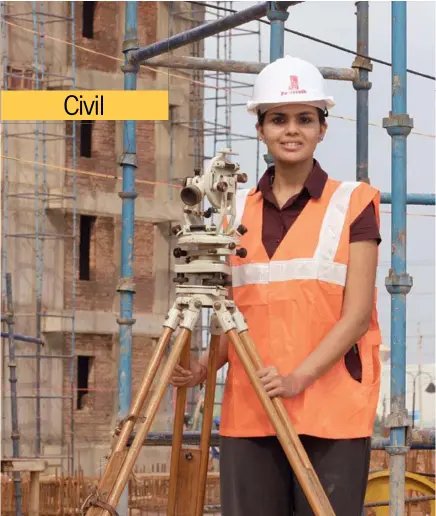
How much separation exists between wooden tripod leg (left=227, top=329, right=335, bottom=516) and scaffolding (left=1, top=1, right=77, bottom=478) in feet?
83.4

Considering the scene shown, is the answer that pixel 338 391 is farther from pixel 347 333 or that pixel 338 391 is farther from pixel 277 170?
pixel 277 170

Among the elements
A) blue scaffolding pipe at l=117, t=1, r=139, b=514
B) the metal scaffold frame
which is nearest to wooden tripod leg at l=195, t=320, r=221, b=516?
the metal scaffold frame

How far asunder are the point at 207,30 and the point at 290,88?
3.80 metres

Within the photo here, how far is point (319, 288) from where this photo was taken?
4.15m

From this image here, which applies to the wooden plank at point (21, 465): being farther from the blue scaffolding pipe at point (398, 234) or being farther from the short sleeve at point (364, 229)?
the short sleeve at point (364, 229)

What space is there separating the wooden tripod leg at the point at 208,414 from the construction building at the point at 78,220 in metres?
24.0

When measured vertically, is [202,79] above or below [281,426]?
above

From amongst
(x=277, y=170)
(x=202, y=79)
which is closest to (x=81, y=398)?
(x=202, y=79)

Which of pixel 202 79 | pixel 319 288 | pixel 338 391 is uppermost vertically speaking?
pixel 202 79

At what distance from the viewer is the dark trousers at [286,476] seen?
13.3 ft

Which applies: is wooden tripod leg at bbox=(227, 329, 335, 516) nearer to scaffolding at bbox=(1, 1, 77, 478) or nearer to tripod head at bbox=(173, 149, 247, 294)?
tripod head at bbox=(173, 149, 247, 294)

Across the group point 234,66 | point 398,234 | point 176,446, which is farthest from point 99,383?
point 176,446

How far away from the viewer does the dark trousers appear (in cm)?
406

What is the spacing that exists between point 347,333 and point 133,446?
714 mm
